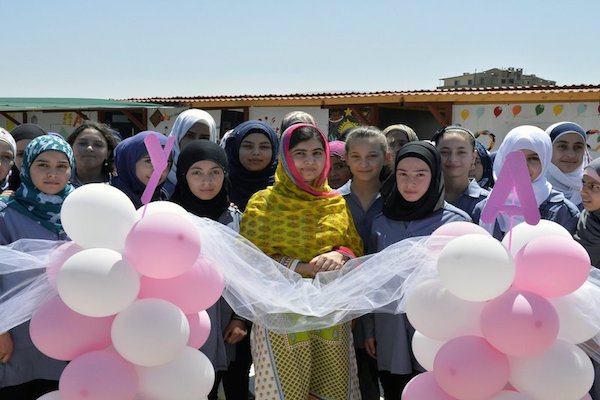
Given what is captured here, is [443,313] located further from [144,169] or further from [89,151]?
[89,151]

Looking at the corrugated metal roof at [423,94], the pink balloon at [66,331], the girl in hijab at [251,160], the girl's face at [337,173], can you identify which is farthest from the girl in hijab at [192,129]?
the corrugated metal roof at [423,94]

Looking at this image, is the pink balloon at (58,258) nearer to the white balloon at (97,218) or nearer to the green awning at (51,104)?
the white balloon at (97,218)

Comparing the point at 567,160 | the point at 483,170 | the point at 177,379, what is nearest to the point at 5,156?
the point at 177,379

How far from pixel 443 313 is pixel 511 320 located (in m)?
0.22

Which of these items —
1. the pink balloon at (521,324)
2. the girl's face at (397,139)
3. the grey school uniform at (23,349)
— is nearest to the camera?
the pink balloon at (521,324)

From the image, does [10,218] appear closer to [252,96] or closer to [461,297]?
[461,297]

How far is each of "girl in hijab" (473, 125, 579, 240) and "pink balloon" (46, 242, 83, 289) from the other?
67.7 inches

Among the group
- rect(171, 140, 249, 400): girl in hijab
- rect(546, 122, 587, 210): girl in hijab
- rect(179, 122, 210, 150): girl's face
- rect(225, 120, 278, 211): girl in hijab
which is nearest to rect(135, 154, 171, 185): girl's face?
rect(171, 140, 249, 400): girl in hijab

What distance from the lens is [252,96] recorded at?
37.1 feet

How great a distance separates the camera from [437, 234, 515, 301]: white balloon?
71.4 inches

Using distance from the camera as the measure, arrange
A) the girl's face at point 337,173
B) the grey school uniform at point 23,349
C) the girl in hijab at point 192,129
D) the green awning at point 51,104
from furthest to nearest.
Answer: the green awning at point 51,104, the girl in hijab at point 192,129, the girl's face at point 337,173, the grey school uniform at point 23,349

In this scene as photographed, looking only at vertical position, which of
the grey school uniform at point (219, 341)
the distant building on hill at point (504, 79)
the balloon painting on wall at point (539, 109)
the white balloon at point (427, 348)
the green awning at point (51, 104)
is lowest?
the grey school uniform at point (219, 341)

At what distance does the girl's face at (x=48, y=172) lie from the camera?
2.51m

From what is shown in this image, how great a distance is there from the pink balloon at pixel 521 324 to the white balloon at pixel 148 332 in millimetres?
960
